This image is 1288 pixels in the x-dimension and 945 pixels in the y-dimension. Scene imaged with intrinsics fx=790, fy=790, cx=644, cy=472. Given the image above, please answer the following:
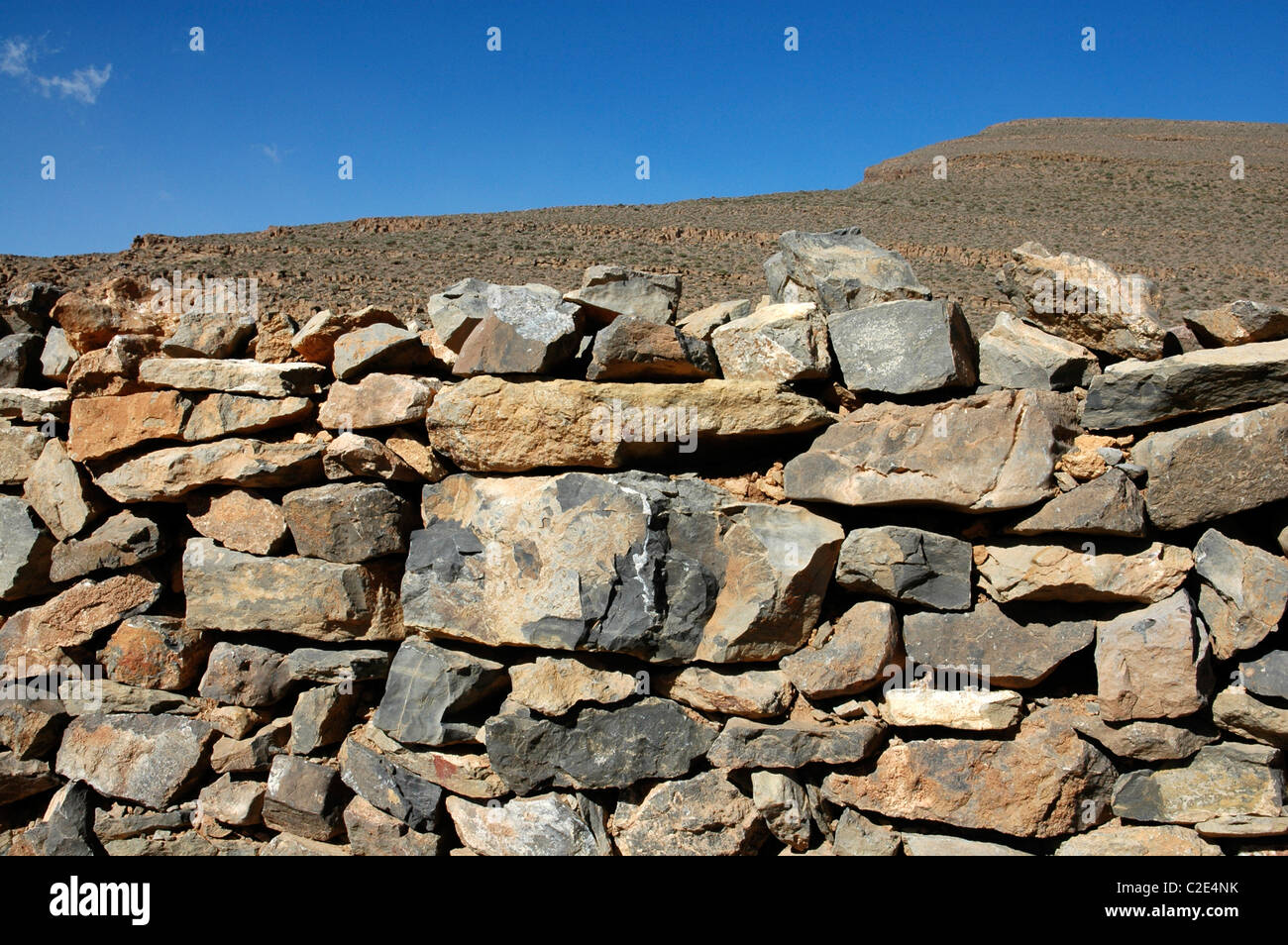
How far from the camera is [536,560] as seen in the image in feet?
10.5

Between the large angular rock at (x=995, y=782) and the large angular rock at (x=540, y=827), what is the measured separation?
0.98 meters

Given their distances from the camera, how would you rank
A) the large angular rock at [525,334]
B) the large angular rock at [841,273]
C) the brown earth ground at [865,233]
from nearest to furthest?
the large angular rock at [525,334], the large angular rock at [841,273], the brown earth ground at [865,233]

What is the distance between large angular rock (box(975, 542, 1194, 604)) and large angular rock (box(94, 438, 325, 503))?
117 inches

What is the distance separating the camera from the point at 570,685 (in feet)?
10.4

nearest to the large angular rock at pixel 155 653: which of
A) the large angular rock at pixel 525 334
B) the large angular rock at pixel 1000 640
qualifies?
the large angular rock at pixel 525 334

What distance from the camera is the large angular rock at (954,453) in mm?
2838

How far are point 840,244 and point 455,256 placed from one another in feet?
82.4

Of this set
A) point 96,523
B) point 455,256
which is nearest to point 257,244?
point 455,256

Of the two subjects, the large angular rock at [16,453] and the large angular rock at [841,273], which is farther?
the large angular rock at [16,453]

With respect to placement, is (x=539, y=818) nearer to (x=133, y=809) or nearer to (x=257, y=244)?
(x=133, y=809)

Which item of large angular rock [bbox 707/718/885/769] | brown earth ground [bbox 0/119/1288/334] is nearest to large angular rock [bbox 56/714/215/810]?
large angular rock [bbox 707/718/885/769]

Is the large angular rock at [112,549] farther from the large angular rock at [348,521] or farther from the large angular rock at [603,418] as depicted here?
the large angular rock at [603,418]

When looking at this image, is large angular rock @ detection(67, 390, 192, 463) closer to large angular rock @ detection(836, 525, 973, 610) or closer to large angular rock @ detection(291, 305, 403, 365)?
large angular rock @ detection(291, 305, 403, 365)

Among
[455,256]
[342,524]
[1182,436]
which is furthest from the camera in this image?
[455,256]
